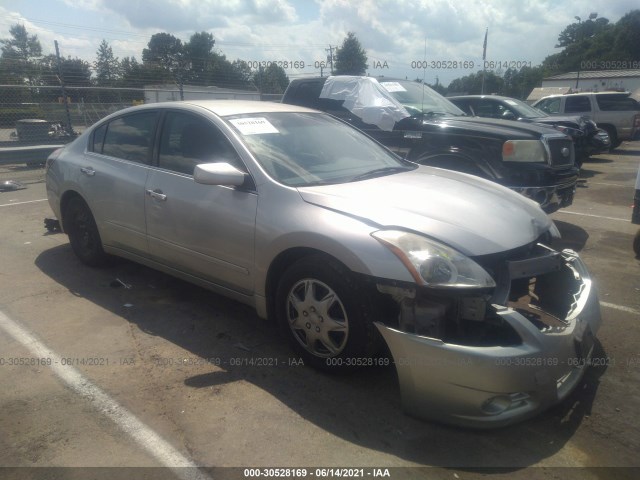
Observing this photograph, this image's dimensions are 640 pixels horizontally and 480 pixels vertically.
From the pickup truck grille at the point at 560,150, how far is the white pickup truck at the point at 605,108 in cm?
1116

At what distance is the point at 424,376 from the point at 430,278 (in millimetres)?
486

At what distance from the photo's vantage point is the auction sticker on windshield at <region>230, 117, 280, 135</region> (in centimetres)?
364

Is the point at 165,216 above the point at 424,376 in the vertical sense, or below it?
above

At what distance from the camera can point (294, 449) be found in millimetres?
2486

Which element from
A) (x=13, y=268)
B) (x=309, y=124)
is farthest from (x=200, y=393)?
(x=13, y=268)

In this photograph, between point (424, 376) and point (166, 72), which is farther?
point (166, 72)

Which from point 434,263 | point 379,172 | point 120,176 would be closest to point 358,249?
point 434,263

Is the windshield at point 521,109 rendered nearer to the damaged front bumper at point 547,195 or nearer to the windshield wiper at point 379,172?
the damaged front bumper at point 547,195

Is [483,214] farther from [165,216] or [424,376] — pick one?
[165,216]

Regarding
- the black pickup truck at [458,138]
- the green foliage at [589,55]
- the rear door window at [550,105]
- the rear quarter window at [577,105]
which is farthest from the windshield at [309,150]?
the green foliage at [589,55]

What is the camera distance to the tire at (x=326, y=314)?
2.78 metres

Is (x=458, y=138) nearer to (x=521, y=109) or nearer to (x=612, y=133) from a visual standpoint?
(x=521, y=109)

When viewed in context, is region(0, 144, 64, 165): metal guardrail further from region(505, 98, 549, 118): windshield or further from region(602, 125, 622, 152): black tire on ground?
region(602, 125, 622, 152): black tire on ground

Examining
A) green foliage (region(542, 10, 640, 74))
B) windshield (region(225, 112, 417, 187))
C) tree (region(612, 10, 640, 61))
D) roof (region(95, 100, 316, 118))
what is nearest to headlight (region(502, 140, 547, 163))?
windshield (region(225, 112, 417, 187))
